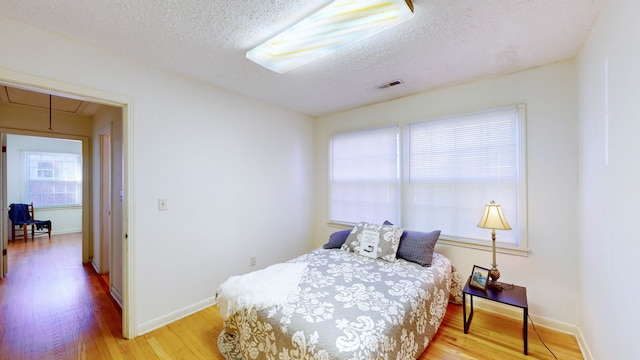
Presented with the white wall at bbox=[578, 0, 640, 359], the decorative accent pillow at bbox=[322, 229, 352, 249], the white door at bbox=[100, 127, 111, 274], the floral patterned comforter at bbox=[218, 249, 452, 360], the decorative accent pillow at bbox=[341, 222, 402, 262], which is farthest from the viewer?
the white door at bbox=[100, 127, 111, 274]

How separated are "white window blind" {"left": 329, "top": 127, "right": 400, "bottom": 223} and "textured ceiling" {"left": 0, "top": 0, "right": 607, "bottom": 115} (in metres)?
0.90

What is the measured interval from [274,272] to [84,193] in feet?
13.1

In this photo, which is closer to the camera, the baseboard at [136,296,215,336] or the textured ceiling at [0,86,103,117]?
the baseboard at [136,296,215,336]

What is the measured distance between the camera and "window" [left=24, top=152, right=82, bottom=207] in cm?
592

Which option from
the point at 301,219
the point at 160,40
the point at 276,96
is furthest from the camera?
the point at 301,219

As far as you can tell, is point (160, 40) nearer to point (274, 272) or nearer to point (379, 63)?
point (379, 63)

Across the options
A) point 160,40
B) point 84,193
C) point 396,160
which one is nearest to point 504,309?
point 396,160

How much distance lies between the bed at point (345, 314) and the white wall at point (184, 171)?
86 cm

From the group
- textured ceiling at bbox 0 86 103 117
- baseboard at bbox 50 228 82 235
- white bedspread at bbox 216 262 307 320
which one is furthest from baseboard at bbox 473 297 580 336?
baseboard at bbox 50 228 82 235

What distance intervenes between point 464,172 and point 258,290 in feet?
7.86

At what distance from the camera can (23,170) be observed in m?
5.79

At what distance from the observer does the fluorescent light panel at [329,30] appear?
145 centimetres

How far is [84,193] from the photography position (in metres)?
4.01

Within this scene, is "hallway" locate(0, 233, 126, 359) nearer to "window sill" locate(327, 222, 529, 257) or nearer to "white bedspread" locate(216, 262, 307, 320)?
"white bedspread" locate(216, 262, 307, 320)
